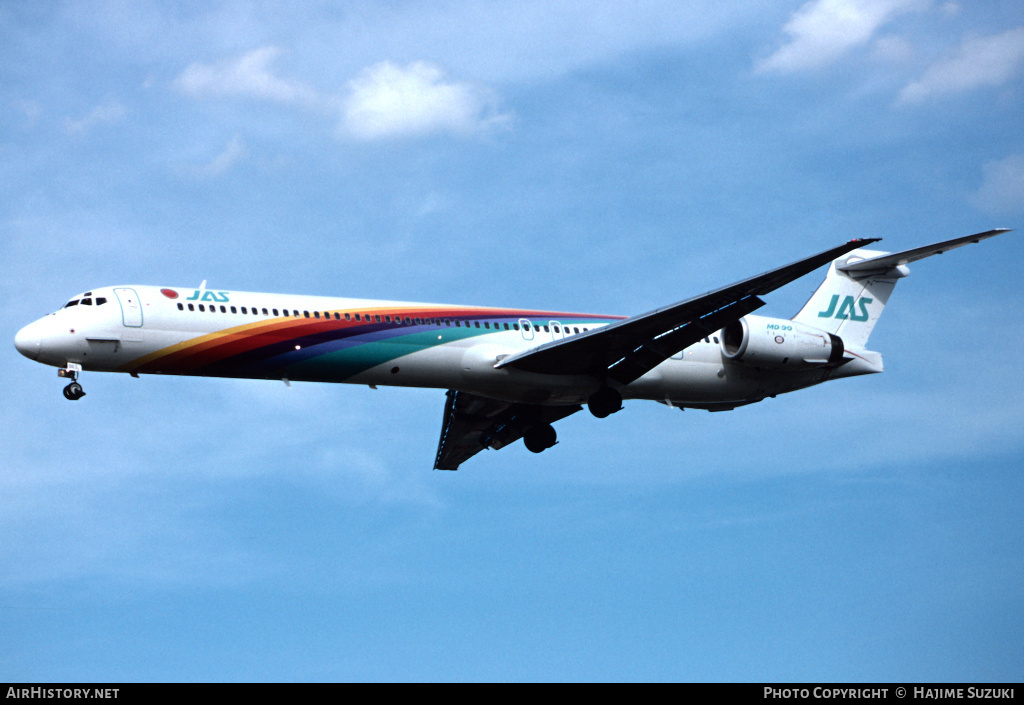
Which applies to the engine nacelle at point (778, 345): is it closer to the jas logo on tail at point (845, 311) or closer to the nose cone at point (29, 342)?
the jas logo on tail at point (845, 311)

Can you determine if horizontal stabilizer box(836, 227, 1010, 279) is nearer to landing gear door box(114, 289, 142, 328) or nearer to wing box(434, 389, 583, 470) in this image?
wing box(434, 389, 583, 470)

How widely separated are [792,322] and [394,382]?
11.5 meters

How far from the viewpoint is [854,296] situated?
1371 inches

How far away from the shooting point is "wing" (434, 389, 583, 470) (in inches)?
1345

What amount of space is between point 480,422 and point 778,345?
902 cm

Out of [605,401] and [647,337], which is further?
[605,401]

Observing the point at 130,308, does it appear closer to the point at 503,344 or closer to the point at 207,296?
the point at 207,296

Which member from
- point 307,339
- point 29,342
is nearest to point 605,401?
point 307,339

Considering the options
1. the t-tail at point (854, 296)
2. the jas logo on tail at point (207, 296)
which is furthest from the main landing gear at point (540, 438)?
the jas logo on tail at point (207, 296)

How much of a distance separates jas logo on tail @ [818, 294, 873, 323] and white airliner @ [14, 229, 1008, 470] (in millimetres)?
42
